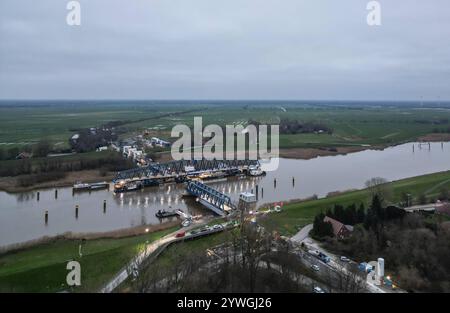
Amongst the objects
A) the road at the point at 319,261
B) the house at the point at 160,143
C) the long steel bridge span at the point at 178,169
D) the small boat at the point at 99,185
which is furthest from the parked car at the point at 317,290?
the house at the point at 160,143

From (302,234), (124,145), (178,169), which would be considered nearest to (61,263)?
(302,234)

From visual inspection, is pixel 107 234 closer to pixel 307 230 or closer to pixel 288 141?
pixel 307 230

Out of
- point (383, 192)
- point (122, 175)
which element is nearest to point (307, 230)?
point (383, 192)

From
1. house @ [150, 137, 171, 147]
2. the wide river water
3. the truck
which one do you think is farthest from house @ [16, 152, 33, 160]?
the truck

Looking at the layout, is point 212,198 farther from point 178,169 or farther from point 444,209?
point 444,209

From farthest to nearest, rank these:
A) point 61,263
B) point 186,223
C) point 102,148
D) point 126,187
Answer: point 102,148 < point 126,187 < point 186,223 < point 61,263
